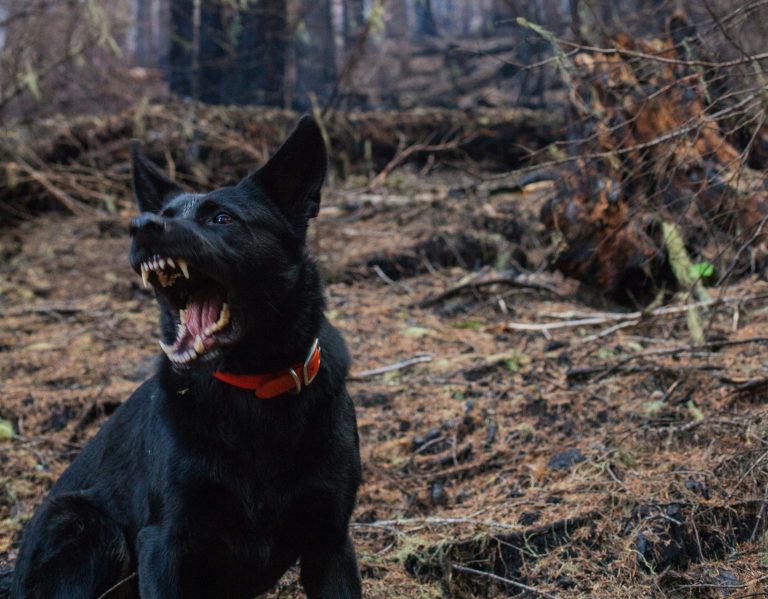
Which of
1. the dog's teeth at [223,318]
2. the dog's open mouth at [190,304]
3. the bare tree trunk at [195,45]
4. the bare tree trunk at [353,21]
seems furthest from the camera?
the bare tree trunk at [353,21]

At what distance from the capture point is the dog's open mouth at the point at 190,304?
261 centimetres

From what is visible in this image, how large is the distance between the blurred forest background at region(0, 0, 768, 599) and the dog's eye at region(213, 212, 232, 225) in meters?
1.52

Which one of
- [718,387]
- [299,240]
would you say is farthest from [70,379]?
[718,387]

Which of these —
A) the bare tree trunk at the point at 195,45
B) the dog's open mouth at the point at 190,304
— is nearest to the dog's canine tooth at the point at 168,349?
the dog's open mouth at the point at 190,304

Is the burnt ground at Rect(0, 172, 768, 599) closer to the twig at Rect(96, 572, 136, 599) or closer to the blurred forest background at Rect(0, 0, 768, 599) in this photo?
the blurred forest background at Rect(0, 0, 768, 599)

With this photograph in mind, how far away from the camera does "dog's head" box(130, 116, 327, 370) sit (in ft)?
8.40

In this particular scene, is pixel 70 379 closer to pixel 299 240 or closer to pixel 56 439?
pixel 56 439

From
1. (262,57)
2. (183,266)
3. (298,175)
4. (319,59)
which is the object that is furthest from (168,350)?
(319,59)

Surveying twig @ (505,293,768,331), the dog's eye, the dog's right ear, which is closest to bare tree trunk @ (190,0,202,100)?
twig @ (505,293,768,331)

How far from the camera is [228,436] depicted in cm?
281

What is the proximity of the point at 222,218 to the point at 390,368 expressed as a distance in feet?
9.79

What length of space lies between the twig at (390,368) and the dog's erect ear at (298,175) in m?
2.54

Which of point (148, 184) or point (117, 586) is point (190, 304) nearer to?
point (148, 184)

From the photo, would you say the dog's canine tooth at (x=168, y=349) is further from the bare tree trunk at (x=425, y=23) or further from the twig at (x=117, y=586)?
the bare tree trunk at (x=425, y=23)
